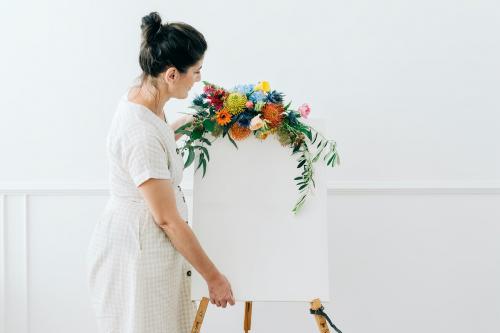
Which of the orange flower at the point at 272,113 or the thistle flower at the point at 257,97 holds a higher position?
the thistle flower at the point at 257,97

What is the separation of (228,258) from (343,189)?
74 centimetres

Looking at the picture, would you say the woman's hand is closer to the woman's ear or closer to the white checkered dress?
the white checkered dress

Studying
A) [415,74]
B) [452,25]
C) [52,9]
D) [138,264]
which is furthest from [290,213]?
[52,9]

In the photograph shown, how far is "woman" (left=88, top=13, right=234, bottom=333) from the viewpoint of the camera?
1.45 m

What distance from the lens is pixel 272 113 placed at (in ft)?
5.44

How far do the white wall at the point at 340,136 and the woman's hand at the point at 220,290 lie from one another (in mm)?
704

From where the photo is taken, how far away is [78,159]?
226 centimetres

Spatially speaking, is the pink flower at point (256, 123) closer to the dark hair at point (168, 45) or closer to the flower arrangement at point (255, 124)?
the flower arrangement at point (255, 124)

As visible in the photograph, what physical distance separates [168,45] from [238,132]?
1.21 feet

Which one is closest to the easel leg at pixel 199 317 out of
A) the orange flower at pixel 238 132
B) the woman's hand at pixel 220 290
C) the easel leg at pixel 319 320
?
the woman's hand at pixel 220 290

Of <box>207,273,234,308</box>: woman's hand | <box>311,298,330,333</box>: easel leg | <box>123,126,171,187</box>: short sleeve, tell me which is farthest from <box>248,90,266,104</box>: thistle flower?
<box>311,298,330,333</box>: easel leg

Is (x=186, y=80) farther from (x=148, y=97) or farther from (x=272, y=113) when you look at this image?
(x=272, y=113)

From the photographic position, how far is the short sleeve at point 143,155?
4.67 ft

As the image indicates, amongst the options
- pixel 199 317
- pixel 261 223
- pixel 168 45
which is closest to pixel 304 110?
pixel 261 223
